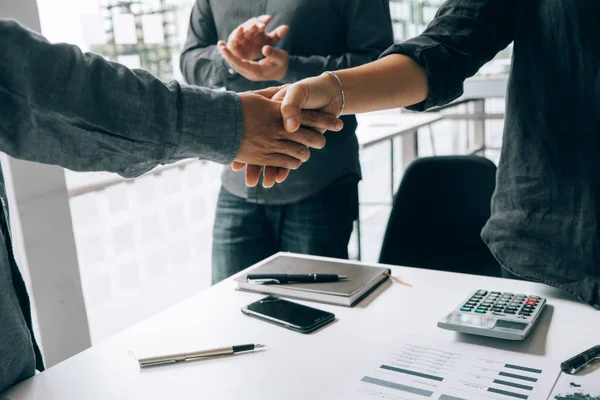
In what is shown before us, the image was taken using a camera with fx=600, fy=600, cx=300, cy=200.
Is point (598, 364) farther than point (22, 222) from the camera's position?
No

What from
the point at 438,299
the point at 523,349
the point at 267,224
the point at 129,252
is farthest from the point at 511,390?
the point at 129,252

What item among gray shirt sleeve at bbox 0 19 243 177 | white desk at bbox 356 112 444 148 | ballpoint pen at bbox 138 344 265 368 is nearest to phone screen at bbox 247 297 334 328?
ballpoint pen at bbox 138 344 265 368

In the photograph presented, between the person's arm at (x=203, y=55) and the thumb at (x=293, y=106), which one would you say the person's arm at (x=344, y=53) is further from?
the thumb at (x=293, y=106)

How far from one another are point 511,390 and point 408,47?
0.66 metres

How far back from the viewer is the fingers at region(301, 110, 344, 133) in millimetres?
1227

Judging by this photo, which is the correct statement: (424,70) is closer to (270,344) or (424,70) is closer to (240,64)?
(270,344)

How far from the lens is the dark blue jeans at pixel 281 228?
1.83 m

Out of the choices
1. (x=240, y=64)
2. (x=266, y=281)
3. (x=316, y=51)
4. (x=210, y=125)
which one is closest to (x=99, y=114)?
(x=210, y=125)

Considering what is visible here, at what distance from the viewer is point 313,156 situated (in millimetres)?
1861

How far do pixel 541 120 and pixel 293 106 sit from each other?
1.50 feet

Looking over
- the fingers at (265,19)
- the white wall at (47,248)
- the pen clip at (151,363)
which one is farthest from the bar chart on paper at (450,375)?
the white wall at (47,248)

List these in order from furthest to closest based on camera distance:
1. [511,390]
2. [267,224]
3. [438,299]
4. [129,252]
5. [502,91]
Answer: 1. [502,91]
2. [129,252]
3. [267,224]
4. [438,299]
5. [511,390]

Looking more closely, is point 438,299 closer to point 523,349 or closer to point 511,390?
point 523,349

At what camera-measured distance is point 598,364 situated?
0.91m
